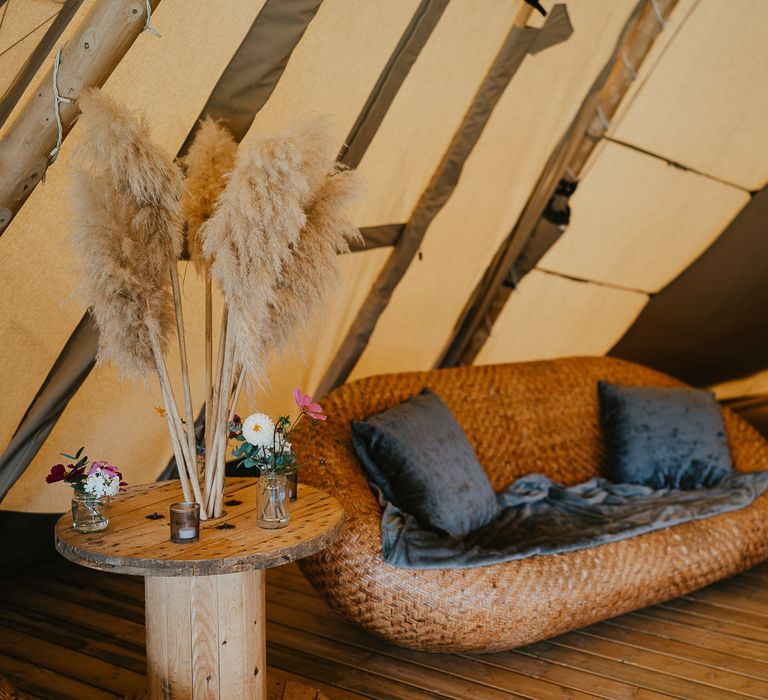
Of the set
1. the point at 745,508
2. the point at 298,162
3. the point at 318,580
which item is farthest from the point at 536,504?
the point at 298,162

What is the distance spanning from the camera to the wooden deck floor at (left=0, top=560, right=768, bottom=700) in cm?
224

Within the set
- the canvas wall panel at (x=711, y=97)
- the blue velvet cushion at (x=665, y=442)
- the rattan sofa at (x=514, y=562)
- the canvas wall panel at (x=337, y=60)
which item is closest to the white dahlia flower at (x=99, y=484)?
the rattan sofa at (x=514, y=562)

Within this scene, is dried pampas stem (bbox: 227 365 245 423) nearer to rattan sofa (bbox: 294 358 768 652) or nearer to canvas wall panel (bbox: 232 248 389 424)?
rattan sofa (bbox: 294 358 768 652)

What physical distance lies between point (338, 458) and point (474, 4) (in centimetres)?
140

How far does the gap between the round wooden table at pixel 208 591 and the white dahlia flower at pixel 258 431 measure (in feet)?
0.63

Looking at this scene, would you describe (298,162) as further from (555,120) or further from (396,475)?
(555,120)

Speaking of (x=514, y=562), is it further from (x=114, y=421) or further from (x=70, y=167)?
(x=70, y=167)

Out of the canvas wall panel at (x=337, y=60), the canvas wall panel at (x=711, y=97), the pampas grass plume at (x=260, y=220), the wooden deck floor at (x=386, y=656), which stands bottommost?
the wooden deck floor at (x=386, y=656)

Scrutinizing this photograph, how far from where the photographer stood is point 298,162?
162 cm

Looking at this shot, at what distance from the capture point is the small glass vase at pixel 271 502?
1.83 metres

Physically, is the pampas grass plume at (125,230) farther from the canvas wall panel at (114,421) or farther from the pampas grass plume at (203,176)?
the canvas wall panel at (114,421)

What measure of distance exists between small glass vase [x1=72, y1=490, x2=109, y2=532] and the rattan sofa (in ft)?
2.37

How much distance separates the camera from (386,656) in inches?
95.9

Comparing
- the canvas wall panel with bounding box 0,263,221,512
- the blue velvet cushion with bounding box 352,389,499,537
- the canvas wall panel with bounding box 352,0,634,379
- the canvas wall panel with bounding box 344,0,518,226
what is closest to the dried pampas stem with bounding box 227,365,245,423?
the canvas wall panel with bounding box 0,263,221,512
